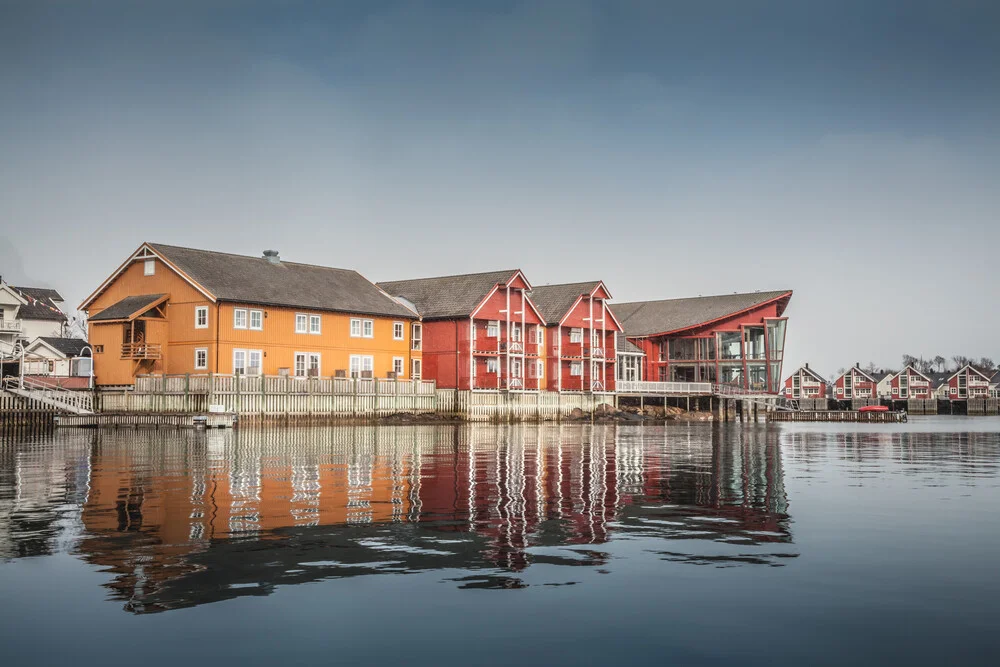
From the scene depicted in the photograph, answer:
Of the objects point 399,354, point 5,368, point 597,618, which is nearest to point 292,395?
point 399,354

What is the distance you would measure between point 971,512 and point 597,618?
10.2 metres

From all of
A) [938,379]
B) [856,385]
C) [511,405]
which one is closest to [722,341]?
[511,405]

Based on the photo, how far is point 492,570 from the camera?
9.97 m

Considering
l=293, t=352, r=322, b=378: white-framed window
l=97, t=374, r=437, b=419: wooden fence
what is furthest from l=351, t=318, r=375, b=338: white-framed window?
l=97, t=374, r=437, b=419: wooden fence

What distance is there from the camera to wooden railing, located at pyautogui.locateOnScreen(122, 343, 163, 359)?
52719 millimetres

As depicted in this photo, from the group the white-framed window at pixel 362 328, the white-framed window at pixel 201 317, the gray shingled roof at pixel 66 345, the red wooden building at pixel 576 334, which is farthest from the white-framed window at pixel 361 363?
the gray shingled roof at pixel 66 345

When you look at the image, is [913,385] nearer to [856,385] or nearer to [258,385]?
[856,385]

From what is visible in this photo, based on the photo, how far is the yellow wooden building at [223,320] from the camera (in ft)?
172

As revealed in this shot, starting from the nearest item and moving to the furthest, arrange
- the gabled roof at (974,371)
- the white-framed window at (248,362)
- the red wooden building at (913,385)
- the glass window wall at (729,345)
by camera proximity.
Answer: the white-framed window at (248,362), the glass window wall at (729,345), the gabled roof at (974,371), the red wooden building at (913,385)

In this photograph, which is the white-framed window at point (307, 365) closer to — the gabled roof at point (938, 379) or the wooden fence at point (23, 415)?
the wooden fence at point (23, 415)

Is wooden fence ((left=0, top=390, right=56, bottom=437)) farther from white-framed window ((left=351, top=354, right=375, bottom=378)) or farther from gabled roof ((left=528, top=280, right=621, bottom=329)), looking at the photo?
gabled roof ((left=528, top=280, right=621, bottom=329))

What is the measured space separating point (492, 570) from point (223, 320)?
4461cm

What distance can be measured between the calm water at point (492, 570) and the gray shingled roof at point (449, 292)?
143 feet

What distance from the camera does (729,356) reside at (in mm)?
82500
